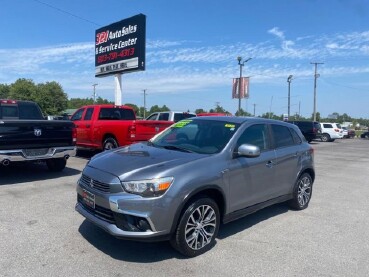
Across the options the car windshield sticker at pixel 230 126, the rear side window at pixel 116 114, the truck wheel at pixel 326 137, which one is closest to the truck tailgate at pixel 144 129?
the rear side window at pixel 116 114

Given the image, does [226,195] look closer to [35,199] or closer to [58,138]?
[35,199]

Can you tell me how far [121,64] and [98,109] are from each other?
377 inches

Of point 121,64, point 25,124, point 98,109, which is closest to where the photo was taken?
point 25,124

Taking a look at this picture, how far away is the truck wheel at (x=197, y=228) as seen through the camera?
4.18 meters

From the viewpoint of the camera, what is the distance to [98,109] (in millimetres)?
12609

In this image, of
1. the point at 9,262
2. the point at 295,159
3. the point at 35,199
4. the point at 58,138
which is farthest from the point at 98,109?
the point at 9,262

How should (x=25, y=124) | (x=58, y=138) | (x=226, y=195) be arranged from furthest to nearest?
(x=58, y=138)
(x=25, y=124)
(x=226, y=195)

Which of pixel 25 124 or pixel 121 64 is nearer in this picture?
pixel 25 124

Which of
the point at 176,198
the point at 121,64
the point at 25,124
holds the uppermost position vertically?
the point at 121,64

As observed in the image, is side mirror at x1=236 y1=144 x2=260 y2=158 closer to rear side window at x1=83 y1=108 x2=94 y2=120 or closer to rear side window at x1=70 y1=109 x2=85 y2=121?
rear side window at x1=83 y1=108 x2=94 y2=120

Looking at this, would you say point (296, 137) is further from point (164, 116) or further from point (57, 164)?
point (164, 116)

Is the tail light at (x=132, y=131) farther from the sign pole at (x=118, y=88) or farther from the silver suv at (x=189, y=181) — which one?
the sign pole at (x=118, y=88)

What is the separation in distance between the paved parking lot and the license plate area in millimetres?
544

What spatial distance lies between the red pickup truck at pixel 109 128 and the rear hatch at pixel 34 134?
121 inches
